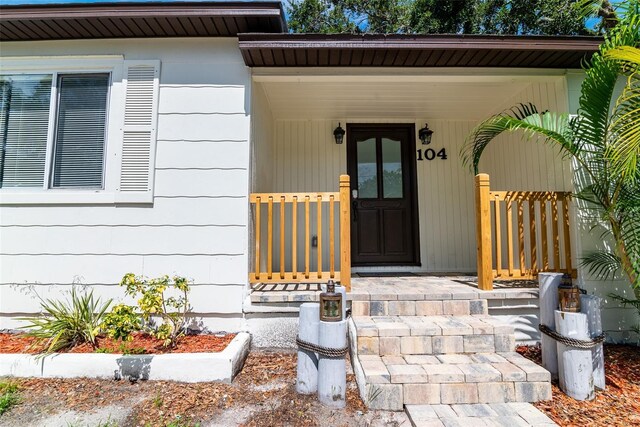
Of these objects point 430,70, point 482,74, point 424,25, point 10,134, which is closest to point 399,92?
point 430,70

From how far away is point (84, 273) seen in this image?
3.04 metres

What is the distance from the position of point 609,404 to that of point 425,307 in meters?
1.25

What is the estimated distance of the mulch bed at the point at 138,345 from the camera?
2.50 meters

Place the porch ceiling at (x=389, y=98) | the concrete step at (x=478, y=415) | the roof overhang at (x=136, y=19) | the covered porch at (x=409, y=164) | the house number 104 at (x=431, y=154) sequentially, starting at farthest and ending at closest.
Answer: the house number 104 at (x=431, y=154) < the porch ceiling at (x=389, y=98) < the covered porch at (x=409, y=164) < the roof overhang at (x=136, y=19) < the concrete step at (x=478, y=415)

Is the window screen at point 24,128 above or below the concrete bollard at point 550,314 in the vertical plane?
above

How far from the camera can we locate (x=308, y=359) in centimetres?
215

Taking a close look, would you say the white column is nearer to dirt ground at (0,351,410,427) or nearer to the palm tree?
the palm tree

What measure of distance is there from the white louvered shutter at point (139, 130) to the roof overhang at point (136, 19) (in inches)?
13.3

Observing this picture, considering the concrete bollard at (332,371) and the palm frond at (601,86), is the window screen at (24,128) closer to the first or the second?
the concrete bollard at (332,371)

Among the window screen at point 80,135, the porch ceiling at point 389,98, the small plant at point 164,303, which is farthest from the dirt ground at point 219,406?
the porch ceiling at point 389,98

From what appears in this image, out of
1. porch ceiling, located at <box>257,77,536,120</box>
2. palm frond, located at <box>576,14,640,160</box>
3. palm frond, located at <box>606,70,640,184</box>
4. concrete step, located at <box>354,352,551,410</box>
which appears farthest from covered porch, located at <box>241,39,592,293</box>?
concrete step, located at <box>354,352,551,410</box>

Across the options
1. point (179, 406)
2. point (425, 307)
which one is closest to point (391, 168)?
point (425, 307)

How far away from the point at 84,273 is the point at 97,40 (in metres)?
2.24

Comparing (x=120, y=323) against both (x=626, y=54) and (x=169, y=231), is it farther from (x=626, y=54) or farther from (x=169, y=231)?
(x=626, y=54)
